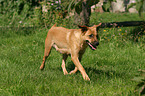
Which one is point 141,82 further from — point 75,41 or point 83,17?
point 83,17

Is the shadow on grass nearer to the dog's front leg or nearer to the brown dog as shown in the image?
the brown dog

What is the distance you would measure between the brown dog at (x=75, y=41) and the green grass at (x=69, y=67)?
1.22 ft

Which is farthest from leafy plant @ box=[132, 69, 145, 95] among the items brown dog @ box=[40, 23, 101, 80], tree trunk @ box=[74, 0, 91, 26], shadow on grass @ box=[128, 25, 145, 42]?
tree trunk @ box=[74, 0, 91, 26]

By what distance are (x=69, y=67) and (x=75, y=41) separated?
1.22 m

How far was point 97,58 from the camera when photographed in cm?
549

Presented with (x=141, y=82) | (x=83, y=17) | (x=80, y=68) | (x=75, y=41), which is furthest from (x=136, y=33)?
(x=141, y=82)

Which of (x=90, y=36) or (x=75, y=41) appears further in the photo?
(x=75, y=41)

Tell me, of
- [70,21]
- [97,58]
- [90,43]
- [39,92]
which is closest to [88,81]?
[90,43]

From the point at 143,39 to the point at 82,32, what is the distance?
3.37 m

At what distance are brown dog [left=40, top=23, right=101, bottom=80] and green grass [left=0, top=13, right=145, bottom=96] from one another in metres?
0.37

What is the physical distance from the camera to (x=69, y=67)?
5.38m

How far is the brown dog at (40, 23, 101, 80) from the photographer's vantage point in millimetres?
4055

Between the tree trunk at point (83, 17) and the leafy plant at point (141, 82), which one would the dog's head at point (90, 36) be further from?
the tree trunk at point (83, 17)

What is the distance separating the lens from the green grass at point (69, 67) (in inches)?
133
